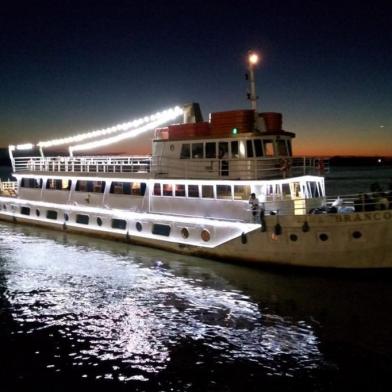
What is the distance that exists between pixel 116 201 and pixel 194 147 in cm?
558

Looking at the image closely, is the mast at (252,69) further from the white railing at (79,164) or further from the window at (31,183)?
the window at (31,183)

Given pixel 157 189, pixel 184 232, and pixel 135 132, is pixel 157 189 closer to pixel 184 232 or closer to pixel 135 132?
pixel 184 232

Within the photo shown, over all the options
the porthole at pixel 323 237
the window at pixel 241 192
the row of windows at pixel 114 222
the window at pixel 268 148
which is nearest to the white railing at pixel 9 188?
the row of windows at pixel 114 222

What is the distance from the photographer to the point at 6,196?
107ft

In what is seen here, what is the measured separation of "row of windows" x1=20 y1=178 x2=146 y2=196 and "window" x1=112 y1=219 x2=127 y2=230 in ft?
4.79

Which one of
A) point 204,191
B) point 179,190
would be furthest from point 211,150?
point 179,190

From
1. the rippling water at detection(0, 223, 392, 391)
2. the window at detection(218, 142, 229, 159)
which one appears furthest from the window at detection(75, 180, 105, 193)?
the window at detection(218, 142, 229, 159)

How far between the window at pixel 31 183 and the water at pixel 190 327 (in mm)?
10890

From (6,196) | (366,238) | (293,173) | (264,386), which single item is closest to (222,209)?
(293,173)

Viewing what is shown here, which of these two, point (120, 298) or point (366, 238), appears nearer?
point (120, 298)

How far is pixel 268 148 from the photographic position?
20.0m

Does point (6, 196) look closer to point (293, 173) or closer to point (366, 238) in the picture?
point (293, 173)


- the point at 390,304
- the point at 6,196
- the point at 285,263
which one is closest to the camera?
the point at 390,304

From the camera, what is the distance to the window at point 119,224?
23250mm
